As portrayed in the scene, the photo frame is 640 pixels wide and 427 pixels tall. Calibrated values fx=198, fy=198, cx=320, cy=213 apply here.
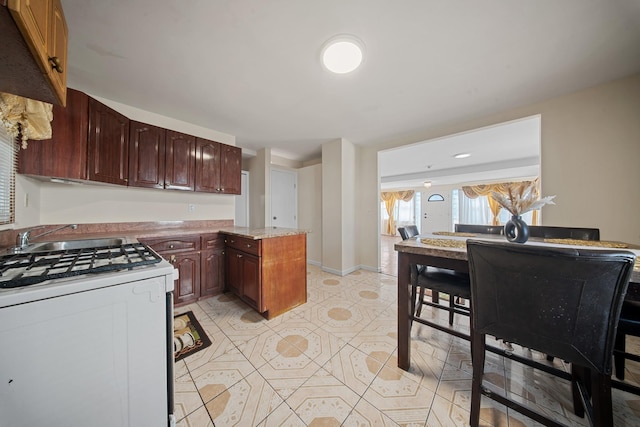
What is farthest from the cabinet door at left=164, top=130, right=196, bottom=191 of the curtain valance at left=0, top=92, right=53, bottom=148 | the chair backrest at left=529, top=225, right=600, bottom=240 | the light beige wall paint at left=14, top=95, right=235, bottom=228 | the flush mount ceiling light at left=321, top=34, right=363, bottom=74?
the chair backrest at left=529, top=225, right=600, bottom=240

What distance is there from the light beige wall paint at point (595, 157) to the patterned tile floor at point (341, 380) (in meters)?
1.33

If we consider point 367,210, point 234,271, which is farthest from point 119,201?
point 367,210

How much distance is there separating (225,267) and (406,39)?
2983 mm

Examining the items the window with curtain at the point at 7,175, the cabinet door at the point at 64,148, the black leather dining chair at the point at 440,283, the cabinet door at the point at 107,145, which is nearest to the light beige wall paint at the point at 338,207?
the black leather dining chair at the point at 440,283

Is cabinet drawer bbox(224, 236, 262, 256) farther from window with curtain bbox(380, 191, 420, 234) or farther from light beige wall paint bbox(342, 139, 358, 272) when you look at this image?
window with curtain bbox(380, 191, 420, 234)

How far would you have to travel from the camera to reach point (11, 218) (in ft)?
4.55

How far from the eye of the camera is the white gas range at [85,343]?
0.61 metres

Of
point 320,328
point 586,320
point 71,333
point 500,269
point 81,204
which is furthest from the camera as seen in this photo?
point 81,204

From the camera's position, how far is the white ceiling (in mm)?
1273

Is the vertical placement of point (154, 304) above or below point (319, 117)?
below

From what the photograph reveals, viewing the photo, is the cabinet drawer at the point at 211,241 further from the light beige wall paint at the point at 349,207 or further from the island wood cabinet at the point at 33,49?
the light beige wall paint at the point at 349,207

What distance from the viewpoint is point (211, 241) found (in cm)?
247

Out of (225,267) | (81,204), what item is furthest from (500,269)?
(81,204)

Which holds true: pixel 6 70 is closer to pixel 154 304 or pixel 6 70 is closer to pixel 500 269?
Result: pixel 154 304
